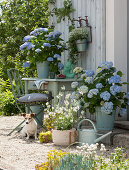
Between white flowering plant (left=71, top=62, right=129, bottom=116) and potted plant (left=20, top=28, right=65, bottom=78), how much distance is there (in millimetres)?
1103

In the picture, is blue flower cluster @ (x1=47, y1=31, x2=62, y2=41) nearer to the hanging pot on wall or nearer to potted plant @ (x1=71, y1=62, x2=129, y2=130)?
the hanging pot on wall

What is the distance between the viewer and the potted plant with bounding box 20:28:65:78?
19.0ft

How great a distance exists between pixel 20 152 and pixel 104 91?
1.25 metres

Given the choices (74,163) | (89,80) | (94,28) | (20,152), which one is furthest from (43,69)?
(74,163)

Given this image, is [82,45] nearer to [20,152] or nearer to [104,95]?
[104,95]

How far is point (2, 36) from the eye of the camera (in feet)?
31.9

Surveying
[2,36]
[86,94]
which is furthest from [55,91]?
[2,36]

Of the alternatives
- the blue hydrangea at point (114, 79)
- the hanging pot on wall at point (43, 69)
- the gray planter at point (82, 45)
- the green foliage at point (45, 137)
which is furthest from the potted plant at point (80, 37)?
the green foliage at point (45, 137)

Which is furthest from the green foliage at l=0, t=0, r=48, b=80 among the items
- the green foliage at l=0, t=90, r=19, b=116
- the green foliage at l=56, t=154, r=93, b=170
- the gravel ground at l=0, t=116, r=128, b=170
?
the green foliage at l=56, t=154, r=93, b=170

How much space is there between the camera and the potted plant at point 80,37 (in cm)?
551

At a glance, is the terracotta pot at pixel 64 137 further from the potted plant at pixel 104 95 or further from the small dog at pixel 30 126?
the small dog at pixel 30 126

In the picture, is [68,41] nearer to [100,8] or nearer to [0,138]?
[100,8]

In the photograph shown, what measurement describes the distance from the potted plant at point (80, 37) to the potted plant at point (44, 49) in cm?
31

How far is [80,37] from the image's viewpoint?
553cm
